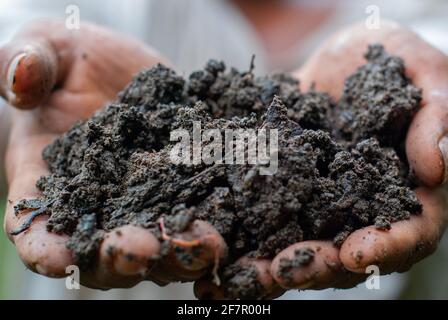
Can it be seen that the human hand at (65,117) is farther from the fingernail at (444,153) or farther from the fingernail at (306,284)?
the fingernail at (444,153)

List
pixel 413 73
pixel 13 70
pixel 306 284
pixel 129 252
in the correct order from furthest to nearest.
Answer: pixel 413 73, pixel 13 70, pixel 306 284, pixel 129 252

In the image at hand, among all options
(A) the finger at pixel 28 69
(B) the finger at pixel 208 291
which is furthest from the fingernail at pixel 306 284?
(A) the finger at pixel 28 69

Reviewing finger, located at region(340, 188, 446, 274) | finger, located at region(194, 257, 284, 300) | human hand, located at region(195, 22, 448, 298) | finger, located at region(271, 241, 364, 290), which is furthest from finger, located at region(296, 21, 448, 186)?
finger, located at region(194, 257, 284, 300)

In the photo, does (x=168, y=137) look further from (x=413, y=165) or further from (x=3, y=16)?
(x=3, y=16)

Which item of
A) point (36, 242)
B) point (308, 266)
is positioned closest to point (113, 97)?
point (36, 242)

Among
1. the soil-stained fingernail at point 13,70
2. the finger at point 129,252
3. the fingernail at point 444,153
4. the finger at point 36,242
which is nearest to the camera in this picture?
the finger at point 129,252

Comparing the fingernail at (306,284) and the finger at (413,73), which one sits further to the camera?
the finger at (413,73)

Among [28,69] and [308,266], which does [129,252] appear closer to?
[308,266]

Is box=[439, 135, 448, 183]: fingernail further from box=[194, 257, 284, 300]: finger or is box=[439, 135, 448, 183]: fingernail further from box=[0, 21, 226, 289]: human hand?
box=[0, 21, 226, 289]: human hand
